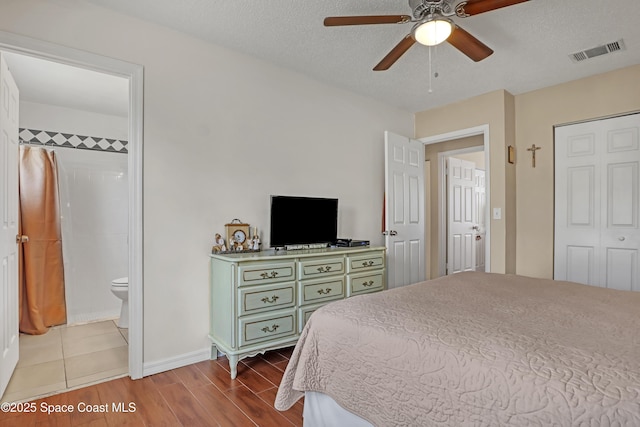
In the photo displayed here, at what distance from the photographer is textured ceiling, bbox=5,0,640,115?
7.32 feet

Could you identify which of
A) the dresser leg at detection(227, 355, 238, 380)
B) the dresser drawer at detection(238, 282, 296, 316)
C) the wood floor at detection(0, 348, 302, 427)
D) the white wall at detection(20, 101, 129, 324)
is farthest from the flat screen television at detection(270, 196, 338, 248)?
the white wall at detection(20, 101, 129, 324)

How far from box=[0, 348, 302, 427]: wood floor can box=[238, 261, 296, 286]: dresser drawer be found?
0.64 m

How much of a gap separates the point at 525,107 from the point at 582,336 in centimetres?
332

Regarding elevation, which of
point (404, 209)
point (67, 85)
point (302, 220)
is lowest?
point (302, 220)

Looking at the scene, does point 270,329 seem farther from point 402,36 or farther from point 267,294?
point 402,36

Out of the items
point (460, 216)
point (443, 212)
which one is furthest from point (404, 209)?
point (460, 216)

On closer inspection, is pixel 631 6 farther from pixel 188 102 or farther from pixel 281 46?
pixel 188 102

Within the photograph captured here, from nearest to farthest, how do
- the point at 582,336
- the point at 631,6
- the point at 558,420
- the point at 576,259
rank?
the point at 558,420 → the point at 582,336 → the point at 631,6 → the point at 576,259

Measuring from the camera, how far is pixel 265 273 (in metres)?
2.47

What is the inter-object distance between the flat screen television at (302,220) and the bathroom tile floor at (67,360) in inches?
59.3

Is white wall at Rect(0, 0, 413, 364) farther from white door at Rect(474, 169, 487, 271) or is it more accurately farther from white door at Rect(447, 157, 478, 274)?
white door at Rect(474, 169, 487, 271)

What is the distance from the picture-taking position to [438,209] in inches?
200

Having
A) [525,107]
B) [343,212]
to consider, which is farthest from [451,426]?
[525,107]

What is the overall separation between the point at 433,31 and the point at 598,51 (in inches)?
72.4
